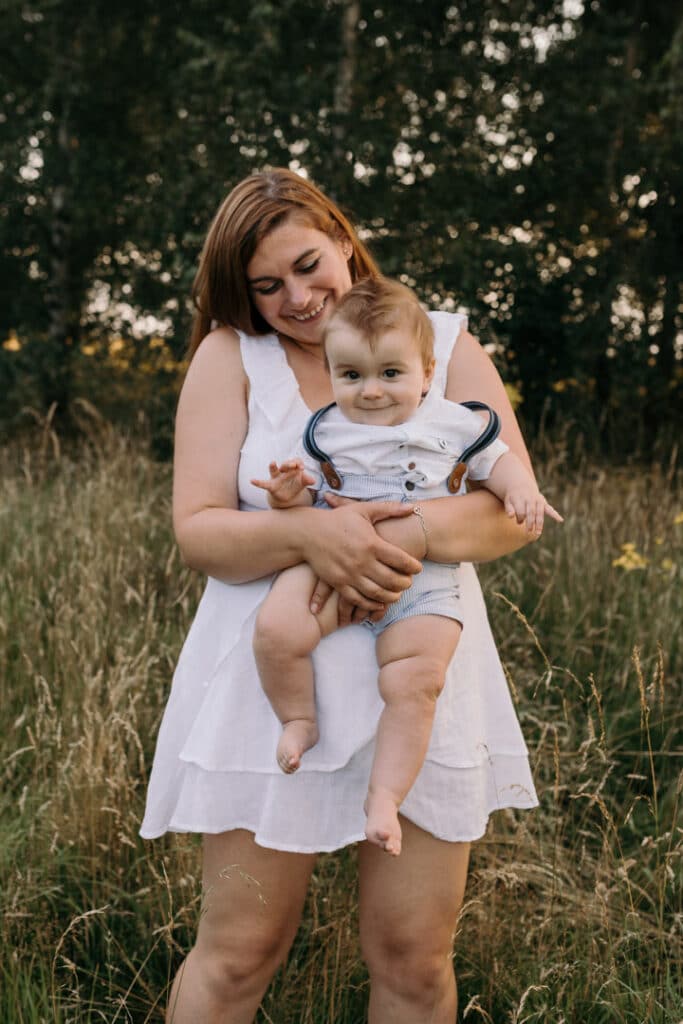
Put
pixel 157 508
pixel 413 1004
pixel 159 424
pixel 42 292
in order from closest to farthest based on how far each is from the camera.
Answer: pixel 413 1004
pixel 157 508
pixel 159 424
pixel 42 292

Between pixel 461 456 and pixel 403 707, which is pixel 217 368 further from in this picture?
pixel 403 707

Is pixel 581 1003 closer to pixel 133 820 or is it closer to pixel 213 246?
pixel 133 820

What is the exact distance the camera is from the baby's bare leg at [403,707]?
1.47 m

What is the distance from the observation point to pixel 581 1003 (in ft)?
6.63

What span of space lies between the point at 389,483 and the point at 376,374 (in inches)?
7.8

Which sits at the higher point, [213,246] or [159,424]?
[213,246]

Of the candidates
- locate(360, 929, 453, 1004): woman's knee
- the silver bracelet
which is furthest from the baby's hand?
locate(360, 929, 453, 1004): woman's knee

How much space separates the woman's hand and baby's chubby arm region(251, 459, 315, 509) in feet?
0.22

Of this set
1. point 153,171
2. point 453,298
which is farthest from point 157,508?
point 153,171

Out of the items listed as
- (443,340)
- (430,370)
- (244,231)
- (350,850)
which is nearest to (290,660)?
(430,370)

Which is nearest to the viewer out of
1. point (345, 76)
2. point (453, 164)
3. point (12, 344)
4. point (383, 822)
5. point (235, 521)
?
point (383, 822)

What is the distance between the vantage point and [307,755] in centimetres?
162

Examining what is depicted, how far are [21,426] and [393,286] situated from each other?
738cm

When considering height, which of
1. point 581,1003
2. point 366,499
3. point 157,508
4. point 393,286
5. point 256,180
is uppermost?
point 256,180
